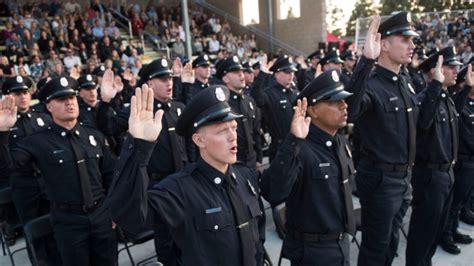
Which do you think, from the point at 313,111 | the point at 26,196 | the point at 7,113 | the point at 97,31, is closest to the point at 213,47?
the point at 97,31

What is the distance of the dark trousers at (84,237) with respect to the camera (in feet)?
11.8

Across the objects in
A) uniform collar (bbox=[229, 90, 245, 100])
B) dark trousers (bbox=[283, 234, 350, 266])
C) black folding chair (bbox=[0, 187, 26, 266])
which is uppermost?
uniform collar (bbox=[229, 90, 245, 100])

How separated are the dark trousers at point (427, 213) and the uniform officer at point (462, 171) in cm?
67

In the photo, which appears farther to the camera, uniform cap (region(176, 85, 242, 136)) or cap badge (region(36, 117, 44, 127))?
cap badge (region(36, 117, 44, 127))

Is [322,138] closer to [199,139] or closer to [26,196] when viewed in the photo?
[199,139]

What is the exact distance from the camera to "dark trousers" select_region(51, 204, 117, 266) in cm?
360

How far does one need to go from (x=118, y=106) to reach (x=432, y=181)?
471 cm

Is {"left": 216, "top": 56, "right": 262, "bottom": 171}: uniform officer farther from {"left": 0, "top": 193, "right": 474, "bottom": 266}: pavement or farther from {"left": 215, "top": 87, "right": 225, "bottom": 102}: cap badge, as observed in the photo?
{"left": 215, "top": 87, "right": 225, "bottom": 102}: cap badge

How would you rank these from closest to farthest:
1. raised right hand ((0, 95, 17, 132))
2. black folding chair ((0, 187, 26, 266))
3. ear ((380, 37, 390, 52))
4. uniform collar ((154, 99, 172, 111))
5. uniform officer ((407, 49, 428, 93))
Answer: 1. raised right hand ((0, 95, 17, 132))
2. ear ((380, 37, 390, 52))
3. uniform collar ((154, 99, 172, 111))
4. black folding chair ((0, 187, 26, 266))
5. uniform officer ((407, 49, 428, 93))

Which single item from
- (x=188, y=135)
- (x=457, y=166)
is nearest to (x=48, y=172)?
(x=188, y=135)

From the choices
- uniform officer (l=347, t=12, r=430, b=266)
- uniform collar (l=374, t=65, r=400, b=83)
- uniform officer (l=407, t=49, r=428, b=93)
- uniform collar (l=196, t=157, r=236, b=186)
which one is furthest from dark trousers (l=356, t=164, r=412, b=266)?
uniform officer (l=407, t=49, r=428, b=93)

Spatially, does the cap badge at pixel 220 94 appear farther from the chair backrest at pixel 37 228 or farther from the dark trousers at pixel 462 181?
the dark trousers at pixel 462 181

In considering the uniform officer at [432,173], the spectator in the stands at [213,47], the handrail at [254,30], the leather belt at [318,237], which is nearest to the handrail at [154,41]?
the spectator in the stands at [213,47]

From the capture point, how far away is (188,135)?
2480 millimetres
